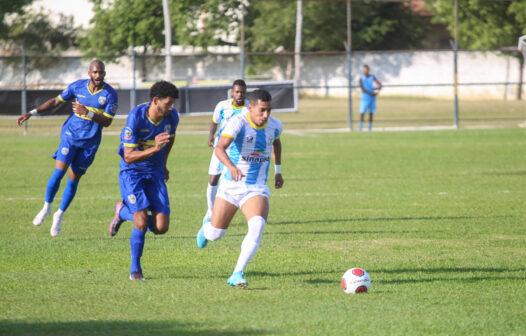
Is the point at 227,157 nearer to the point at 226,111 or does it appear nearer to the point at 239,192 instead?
the point at 239,192

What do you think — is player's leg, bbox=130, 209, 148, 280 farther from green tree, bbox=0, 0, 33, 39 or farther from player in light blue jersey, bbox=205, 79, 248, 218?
green tree, bbox=0, 0, 33, 39

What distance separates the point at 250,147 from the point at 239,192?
0.44 metres

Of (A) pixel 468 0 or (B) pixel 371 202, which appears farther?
(A) pixel 468 0

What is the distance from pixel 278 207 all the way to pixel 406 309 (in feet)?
21.0

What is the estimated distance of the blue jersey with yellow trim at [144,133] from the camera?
24.3 feet

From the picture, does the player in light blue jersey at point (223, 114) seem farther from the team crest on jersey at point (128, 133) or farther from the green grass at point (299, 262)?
the team crest on jersey at point (128, 133)

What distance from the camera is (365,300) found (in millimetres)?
6594

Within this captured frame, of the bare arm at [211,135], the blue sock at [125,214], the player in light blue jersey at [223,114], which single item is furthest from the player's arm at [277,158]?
the bare arm at [211,135]

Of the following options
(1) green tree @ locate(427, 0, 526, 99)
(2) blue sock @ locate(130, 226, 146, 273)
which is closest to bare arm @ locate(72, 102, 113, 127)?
(2) blue sock @ locate(130, 226, 146, 273)

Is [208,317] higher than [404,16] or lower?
lower

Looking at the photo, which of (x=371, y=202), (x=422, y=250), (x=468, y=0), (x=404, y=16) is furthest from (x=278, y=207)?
(x=404, y=16)

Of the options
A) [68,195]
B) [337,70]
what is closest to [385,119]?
[337,70]

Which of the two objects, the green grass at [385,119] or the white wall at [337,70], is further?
the white wall at [337,70]

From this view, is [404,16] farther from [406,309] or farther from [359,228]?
[406,309]
